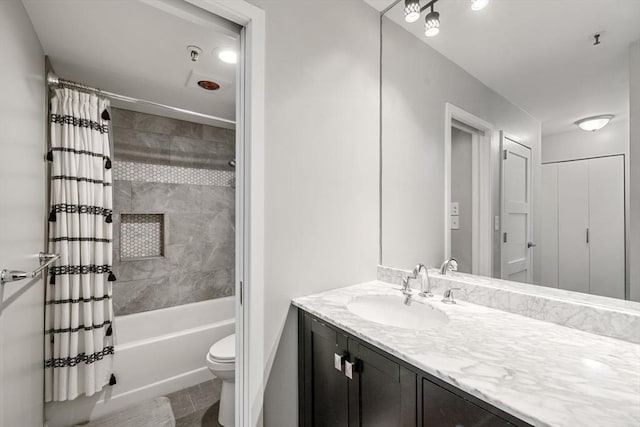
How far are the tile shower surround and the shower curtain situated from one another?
44 centimetres

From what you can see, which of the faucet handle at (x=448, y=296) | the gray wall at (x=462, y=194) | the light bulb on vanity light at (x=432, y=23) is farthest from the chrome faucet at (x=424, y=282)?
the light bulb on vanity light at (x=432, y=23)

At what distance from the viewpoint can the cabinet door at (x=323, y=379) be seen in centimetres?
97

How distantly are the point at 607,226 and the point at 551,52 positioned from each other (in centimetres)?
64

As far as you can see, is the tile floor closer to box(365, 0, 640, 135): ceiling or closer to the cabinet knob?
the cabinet knob

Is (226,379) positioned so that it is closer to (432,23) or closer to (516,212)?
(516,212)

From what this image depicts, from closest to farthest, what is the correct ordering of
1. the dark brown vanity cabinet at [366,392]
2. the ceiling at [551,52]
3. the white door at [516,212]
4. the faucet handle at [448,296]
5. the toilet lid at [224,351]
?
1. the dark brown vanity cabinet at [366,392]
2. the ceiling at [551,52]
3. the white door at [516,212]
4. the faucet handle at [448,296]
5. the toilet lid at [224,351]

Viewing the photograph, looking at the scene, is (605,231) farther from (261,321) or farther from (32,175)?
(32,175)

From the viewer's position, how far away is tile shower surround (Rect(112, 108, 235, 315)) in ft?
7.56

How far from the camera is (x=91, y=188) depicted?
180cm

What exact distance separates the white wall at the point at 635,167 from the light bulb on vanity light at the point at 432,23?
0.73 metres

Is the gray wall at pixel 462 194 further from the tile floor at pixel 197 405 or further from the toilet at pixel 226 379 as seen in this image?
the tile floor at pixel 197 405

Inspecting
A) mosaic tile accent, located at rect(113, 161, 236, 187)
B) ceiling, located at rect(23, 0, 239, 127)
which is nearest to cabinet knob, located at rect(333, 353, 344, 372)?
ceiling, located at rect(23, 0, 239, 127)

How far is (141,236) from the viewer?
2.40 meters

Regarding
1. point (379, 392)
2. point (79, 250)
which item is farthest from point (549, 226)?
point (79, 250)
